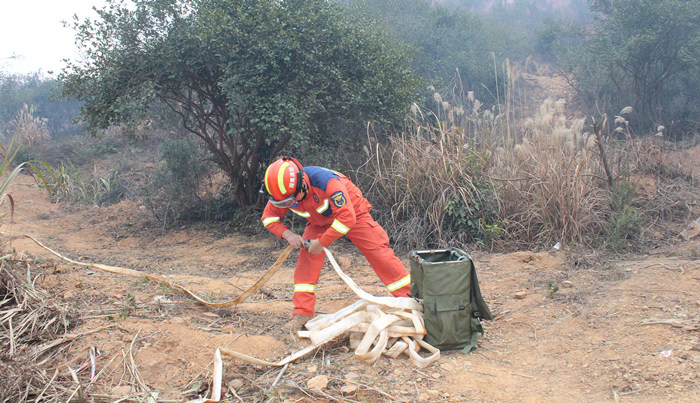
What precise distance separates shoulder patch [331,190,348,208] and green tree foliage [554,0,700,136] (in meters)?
10.5

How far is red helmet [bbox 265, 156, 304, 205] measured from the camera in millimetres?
3773

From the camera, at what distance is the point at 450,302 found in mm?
3445

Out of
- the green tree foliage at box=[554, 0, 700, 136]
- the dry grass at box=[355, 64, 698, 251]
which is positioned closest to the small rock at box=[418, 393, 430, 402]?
the dry grass at box=[355, 64, 698, 251]

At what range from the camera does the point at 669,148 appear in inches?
335

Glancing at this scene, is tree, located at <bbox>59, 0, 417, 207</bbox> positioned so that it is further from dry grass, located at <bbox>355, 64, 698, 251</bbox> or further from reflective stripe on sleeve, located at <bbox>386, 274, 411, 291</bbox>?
reflective stripe on sleeve, located at <bbox>386, 274, 411, 291</bbox>

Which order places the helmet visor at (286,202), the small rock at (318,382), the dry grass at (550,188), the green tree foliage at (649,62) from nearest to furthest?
1. the small rock at (318,382)
2. the helmet visor at (286,202)
3. the dry grass at (550,188)
4. the green tree foliage at (649,62)

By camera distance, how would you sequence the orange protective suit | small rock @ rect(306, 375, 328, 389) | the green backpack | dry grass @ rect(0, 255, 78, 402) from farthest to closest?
the orange protective suit, the green backpack, small rock @ rect(306, 375, 328, 389), dry grass @ rect(0, 255, 78, 402)

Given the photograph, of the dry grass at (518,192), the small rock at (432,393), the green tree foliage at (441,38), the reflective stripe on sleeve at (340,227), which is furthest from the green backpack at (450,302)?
the green tree foliage at (441,38)

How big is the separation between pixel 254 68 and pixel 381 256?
164 inches

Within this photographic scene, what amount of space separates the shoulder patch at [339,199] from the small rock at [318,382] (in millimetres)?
1298

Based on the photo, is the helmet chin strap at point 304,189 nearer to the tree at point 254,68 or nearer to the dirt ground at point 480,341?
the dirt ground at point 480,341

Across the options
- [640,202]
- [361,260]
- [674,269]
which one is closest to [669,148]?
[640,202]

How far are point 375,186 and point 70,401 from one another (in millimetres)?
5174

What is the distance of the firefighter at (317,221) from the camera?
381cm
